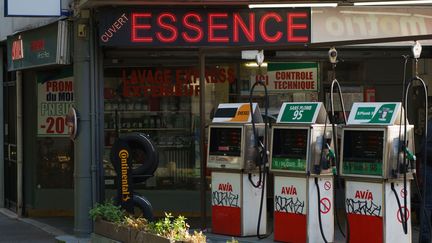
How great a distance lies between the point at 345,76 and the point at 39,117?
5648 millimetres

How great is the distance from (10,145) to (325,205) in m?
8.00

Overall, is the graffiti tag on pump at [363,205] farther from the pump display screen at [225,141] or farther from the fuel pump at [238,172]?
the pump display screen at [225,141]

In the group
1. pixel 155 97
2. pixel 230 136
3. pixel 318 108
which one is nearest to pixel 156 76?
pixel 155 97

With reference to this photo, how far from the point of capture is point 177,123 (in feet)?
37.3

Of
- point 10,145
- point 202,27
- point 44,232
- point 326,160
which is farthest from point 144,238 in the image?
point 10,145

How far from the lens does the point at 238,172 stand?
855 cm

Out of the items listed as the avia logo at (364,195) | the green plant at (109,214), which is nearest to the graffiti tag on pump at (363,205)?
the avia logo at (364,195)

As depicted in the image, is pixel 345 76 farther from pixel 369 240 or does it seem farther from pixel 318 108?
pixel 369 240

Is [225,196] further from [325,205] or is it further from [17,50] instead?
[17,50]

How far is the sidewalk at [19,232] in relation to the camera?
10.3 metres

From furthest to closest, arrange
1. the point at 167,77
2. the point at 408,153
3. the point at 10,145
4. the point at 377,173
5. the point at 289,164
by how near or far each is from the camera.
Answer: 1. the point at 10,145
2. the point at 167,77
3. the point at 289,164
4. the point at 377,173
5. the point at 408,153

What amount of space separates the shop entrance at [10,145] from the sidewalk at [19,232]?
99cm

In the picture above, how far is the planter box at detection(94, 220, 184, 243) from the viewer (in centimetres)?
668

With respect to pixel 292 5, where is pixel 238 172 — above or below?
below
